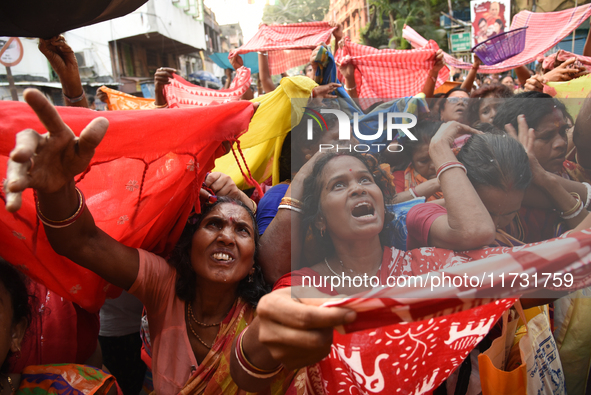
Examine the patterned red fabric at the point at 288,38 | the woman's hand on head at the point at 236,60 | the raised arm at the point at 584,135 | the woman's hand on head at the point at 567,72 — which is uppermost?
the patterned red fabric at the point at 288,38

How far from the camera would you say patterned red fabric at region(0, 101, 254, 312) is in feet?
4.62

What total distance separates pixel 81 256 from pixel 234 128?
800 mm

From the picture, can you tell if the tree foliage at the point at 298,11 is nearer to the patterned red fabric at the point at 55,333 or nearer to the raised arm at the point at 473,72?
the raised arm at the point at 473,72

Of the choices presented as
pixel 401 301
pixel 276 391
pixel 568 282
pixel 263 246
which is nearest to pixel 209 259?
pixel 263 246

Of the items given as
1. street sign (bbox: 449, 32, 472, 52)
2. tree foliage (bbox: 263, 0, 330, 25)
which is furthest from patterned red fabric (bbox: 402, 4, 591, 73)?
tree foliage (bbox: 263, 0, 330, 25)

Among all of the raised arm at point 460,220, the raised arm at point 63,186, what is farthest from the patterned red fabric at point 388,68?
the raised arm at point 63,186

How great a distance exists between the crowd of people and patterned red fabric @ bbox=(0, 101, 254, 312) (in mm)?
54

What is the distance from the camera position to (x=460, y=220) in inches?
42.3

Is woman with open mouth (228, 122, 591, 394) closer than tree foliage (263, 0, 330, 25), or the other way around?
woman with open mouth (228, 122, 591, 394)

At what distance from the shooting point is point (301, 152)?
1.30m

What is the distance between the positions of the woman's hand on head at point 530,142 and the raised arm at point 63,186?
1235 mm

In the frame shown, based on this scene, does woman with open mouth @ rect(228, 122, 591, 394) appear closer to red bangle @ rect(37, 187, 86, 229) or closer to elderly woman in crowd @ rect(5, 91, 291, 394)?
elderly woman in crowd @ rect(5, 91, 291, 394)

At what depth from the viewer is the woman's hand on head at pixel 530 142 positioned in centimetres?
115

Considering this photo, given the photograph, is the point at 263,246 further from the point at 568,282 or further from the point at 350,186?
the point at 568,282
